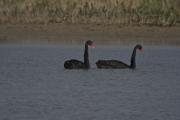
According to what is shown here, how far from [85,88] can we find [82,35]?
348 inches

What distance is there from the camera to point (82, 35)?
2619 centimetres

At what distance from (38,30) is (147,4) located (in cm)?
375

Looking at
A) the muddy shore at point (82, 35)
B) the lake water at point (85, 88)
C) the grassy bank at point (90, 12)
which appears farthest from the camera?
the grassy bank at point (90, 12)

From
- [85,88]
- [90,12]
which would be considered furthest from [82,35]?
[85,88]

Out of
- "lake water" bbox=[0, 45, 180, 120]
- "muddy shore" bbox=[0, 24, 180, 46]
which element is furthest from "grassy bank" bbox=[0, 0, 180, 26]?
"lake water" bbox=[0, 45, 180, 120]

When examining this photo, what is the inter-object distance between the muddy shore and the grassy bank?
2.11 ft

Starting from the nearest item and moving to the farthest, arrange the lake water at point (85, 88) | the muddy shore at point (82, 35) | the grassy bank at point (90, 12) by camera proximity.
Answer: the lake water at point (85, 88) → the muddy shore at point (82, 35) → the grassy bank at point (90, 12)

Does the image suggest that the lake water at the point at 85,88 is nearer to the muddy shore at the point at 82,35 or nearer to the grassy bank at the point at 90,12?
the muddy shore at the point at 82,35

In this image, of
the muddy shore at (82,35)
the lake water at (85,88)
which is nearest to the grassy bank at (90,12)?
the muddy shore at (82,35)

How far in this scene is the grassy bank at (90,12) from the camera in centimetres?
2748

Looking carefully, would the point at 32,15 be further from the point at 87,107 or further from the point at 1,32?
the point at 87,107

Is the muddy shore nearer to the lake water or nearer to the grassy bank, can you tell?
the grassy bank

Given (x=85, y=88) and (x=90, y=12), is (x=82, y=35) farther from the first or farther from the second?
(x=85, y=88)

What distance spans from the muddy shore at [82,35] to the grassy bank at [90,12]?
0.64 metres
